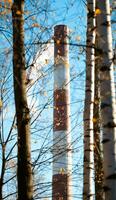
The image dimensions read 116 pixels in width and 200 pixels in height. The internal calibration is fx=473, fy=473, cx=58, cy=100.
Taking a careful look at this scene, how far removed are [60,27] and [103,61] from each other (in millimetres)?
20594

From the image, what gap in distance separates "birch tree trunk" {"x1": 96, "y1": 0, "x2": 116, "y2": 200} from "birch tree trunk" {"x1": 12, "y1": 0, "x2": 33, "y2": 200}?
198 cm

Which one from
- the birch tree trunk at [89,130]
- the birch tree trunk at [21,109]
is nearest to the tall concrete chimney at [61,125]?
the birch tree trunk at [89,130]

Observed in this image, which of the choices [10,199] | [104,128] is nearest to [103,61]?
[104,128]

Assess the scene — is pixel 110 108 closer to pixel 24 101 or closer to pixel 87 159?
pixel 24 101

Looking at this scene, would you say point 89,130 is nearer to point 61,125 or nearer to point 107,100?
point 107,100

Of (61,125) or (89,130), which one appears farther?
(61,125)

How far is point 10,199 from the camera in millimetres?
21969

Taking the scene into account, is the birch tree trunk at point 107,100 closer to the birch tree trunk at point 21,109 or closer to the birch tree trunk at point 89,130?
the birch tree trunk at point 21,109

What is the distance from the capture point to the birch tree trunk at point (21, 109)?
715 cm

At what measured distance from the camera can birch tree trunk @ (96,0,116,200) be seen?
482cm

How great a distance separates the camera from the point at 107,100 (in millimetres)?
5113

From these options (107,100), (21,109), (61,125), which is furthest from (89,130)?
(61,125)

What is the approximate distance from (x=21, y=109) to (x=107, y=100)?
2.71 meters

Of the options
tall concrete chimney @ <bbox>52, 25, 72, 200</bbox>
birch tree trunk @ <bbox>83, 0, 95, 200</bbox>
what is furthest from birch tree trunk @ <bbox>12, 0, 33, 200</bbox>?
tall concrete chimney @ <bbox>52, 25, 72, 200</bbox>
